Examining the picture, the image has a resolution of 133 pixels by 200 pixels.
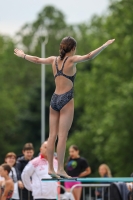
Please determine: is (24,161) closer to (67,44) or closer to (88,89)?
(67,44)

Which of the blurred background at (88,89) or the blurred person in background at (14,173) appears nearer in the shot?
the blurred person in background at (14,173)

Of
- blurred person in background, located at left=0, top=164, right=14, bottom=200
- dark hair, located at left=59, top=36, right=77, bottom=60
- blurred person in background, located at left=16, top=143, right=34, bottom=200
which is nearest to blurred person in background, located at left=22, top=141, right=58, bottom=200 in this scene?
blurred person in background, located at left=0, top=164, right=14, bottom=200

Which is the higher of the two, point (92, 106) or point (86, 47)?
point (86, 47)

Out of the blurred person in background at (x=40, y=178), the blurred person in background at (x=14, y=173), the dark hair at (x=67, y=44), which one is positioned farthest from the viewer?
the blurred person in background at (x=14, y=173)

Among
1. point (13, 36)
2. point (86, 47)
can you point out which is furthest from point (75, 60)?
point (13, 36)

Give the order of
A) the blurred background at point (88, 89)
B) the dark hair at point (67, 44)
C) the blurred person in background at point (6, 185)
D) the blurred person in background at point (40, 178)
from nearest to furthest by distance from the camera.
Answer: the dark hair at point (67, 44) < the blurred person in background at point (6, 185) < the blurred person in background at point (40, 178) < the blurred background at point (88, 89)

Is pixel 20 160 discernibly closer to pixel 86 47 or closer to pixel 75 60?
pixel 75 60

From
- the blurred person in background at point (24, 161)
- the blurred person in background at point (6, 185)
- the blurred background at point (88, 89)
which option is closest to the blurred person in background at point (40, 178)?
the blurred person in background at point (6, 185)

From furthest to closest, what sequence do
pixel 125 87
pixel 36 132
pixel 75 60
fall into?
1. pixel 36 132
2. pixel 125 87
3. pixel 75 60

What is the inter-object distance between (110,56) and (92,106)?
4310 mm

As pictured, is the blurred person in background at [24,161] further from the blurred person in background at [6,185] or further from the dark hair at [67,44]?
the dark hair at [67,44]

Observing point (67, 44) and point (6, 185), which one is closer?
point (67, 44)

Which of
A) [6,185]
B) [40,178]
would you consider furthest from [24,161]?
[6,185]

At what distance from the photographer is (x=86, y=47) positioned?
7369 cm
